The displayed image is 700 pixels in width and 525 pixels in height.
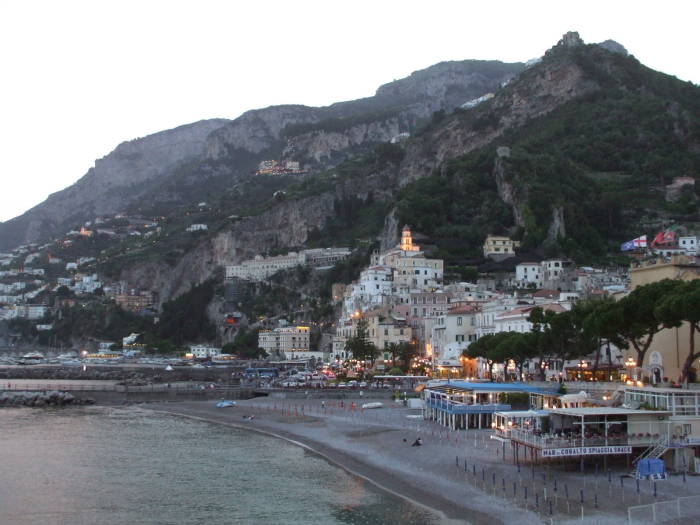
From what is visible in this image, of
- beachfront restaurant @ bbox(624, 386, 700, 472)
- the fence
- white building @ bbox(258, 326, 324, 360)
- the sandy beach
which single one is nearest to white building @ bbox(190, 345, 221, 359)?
white building @ bbox(258, 326, 324, 360)

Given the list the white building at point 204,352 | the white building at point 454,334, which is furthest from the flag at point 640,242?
the white building at point 204,352

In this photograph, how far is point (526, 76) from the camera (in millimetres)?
187125

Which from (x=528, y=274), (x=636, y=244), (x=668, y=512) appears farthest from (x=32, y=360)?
(x=668, y=512)

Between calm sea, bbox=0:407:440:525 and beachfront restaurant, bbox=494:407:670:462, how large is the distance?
256 inches

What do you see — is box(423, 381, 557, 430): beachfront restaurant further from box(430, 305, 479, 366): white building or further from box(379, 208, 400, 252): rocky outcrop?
box(379, 208, 400, 252): rocky outcrop

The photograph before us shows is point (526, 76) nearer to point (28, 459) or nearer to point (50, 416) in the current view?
point (50, 416)

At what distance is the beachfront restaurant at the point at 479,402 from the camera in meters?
52.0

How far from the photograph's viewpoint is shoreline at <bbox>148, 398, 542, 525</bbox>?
31922 millimetres

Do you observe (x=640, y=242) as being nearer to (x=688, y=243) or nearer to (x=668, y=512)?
(x=688, y=243)

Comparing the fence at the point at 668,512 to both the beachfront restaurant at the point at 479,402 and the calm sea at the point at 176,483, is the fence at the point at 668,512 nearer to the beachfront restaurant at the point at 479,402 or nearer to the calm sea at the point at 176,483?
the calm sea at the point at 176,483

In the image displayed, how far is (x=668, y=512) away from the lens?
28.4m

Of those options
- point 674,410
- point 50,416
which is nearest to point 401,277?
point 50,416

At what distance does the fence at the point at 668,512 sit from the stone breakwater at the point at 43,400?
70584 millimetres

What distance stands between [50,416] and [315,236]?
12143 centimetres
